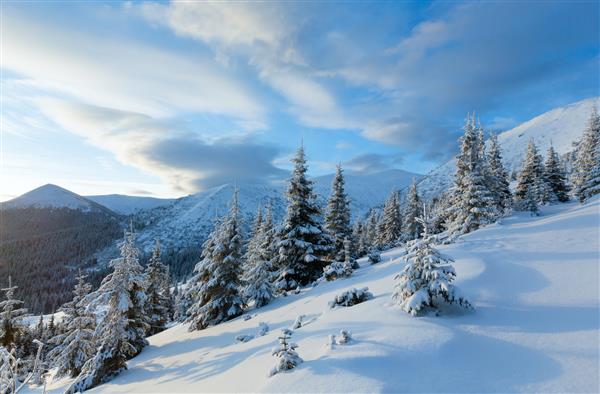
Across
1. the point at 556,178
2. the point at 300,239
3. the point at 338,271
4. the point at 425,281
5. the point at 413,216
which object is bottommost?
the point at 338,271

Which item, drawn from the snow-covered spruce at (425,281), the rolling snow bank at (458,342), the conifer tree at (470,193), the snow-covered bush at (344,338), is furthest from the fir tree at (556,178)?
the snow-covered bush at (344,338)

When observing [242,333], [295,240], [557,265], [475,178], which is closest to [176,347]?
[242,333]

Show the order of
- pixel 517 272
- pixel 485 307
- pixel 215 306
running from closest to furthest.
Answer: pixel 485 307
pixel 517 272
pixel 215 306

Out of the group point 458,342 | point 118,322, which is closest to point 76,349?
point 118,322

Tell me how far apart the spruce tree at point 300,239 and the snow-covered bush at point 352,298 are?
10095mm

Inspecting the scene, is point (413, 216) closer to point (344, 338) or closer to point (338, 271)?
point (338, 271)

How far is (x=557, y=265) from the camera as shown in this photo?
12695 mm

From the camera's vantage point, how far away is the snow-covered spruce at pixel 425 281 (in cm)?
961

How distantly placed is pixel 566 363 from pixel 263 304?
53.2 feet

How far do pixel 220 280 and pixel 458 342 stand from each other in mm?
15634

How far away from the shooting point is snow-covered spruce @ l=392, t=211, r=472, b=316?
31.5 ft

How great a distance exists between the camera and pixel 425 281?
395 inches

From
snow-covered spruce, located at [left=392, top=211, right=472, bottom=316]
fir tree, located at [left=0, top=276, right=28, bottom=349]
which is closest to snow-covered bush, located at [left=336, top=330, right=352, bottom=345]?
snow-covered spruce, located at [left=392, top=211, right=472, bottom=316]

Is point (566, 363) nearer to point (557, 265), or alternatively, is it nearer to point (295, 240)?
point (557, 265)
